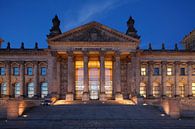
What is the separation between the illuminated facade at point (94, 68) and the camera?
205 feet

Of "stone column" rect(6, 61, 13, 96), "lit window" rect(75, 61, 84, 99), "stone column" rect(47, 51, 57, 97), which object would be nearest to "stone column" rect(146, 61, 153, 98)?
"lit window" rect(75, 61, 84, 99)

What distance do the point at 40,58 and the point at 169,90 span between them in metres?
30.8

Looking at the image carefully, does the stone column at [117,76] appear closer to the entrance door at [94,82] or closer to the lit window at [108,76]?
the lit window at [108,76]

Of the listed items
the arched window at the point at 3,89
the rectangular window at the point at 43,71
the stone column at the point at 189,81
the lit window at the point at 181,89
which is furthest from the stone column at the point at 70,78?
the stone column at the point at 189,81

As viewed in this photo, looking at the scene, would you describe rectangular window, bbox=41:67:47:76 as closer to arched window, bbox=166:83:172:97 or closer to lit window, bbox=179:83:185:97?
arched window, bbox=166:83:172:97

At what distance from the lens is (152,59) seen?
237ft

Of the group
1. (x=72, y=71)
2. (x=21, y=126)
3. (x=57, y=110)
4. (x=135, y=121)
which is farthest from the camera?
Answer: (x=72, y=71)

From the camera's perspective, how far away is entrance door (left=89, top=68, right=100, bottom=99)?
68188mm

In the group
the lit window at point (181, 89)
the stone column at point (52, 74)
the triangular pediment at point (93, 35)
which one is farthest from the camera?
the lit window at point (181, 89)

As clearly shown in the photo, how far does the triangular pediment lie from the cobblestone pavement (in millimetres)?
22087

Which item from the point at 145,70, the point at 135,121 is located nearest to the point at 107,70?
the point at 145,70

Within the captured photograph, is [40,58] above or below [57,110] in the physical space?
above

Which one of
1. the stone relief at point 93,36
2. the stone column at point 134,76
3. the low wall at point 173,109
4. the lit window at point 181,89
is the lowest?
the low wall at point 173,109

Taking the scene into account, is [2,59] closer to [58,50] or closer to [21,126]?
[58,50]
